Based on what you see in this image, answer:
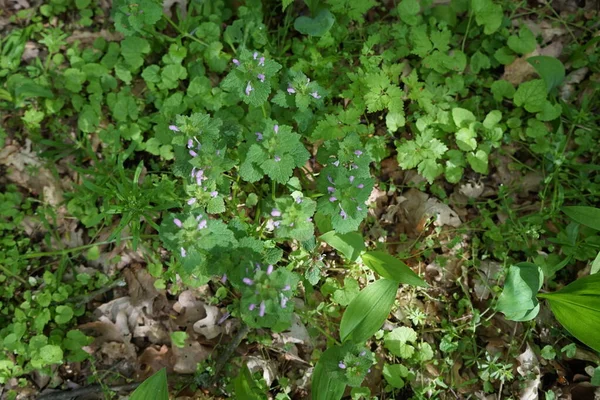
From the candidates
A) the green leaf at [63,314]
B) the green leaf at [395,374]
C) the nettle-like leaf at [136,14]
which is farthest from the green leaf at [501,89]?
the green leaf at [63,314]

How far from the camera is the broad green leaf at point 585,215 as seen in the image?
101 inches

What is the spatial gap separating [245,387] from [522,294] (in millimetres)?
1514

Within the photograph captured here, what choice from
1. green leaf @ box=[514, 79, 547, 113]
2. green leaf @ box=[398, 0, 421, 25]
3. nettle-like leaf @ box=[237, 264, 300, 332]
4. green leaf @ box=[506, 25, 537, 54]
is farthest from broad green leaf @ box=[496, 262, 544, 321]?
green leaf @ box=[398, 0, 421, 25]

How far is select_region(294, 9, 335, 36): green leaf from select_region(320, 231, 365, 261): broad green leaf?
4.21 feet

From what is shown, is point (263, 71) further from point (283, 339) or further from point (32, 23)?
point (32, 23)

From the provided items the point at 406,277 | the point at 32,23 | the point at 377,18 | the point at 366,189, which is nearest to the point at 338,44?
the point at 377,18

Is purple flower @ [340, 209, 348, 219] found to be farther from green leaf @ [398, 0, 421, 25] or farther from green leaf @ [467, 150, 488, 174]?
green leaf @ [398, 0, 421, 25]

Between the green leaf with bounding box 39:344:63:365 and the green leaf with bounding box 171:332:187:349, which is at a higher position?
the green leaf with bounding box 171:332:187:349

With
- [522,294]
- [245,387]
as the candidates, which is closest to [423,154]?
[522,294]

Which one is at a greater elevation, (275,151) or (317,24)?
(317,24)

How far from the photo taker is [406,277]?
97.3 inches

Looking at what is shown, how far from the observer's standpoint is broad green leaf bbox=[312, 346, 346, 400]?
7.39ft

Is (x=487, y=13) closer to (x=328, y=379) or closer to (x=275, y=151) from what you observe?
(x=275, y=151)

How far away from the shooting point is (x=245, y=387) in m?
2.47
